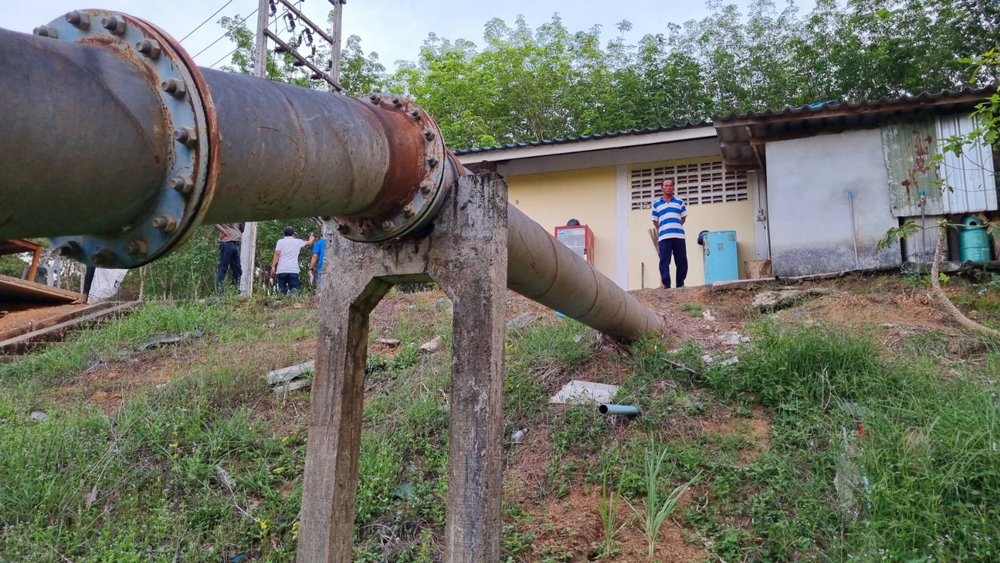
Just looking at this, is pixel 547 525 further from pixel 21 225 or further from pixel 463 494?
pixel 21 225

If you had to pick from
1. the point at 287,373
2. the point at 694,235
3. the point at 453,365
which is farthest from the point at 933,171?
the point at 453,365

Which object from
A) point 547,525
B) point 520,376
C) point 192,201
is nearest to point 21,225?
point 192,201

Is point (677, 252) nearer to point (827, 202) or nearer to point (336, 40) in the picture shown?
point (827, 202)

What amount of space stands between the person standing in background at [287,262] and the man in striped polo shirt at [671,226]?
538 cm

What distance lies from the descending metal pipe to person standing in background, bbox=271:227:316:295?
866 centimetres

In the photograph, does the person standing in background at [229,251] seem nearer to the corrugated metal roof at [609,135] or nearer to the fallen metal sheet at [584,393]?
the corrugated metal roof at [609,135]

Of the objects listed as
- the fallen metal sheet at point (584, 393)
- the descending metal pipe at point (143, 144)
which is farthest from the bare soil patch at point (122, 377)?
the descending metal pipe at point (143, 144)

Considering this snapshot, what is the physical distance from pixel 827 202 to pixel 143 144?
9.13 metres

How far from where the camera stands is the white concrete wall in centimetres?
881

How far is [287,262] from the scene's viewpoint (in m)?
10.8

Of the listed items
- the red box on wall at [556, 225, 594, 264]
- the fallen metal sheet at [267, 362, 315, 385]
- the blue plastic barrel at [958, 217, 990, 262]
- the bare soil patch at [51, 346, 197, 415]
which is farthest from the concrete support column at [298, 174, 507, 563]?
the red box on wall at [556, 225, 594, 264]

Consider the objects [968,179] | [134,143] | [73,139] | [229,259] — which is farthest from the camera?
[229,259]

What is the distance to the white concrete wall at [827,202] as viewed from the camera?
881 cm

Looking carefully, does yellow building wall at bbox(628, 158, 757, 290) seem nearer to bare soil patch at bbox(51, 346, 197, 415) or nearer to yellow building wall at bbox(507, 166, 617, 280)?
yellow building wall at bbox(507, 166, 617, 280)
